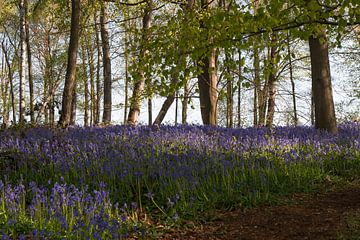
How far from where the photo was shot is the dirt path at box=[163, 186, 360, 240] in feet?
15.4

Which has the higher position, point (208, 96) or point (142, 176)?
point (208, 96)

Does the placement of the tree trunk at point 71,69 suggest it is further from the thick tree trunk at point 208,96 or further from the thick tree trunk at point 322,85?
the thick tree trunk at point 322,85

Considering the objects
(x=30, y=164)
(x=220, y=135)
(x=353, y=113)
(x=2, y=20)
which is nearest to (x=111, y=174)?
(x=30, y=164)

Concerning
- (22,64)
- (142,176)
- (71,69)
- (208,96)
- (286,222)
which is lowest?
(286,222)

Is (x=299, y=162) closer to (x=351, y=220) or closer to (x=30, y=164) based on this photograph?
(x=351, y=220)

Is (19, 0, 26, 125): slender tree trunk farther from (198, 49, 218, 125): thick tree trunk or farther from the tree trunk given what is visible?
(198, 49, 218, 125): thick tree trunk

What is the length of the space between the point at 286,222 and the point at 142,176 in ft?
7.24

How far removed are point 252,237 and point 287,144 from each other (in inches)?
160

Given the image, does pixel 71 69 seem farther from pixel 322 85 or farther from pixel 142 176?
pixel 322 85

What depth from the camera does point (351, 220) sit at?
5.05 meters

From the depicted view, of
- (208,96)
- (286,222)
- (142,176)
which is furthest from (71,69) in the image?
(286,222)

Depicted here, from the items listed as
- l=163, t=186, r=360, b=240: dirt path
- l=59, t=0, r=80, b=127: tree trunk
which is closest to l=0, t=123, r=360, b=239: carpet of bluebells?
l=163, t=186, r=360, b=240: dirt path

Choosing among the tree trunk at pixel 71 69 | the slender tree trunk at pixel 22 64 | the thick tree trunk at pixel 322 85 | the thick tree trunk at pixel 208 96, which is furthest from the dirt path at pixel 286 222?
the slender tree trunk at pixel 22 64

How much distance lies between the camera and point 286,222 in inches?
201
